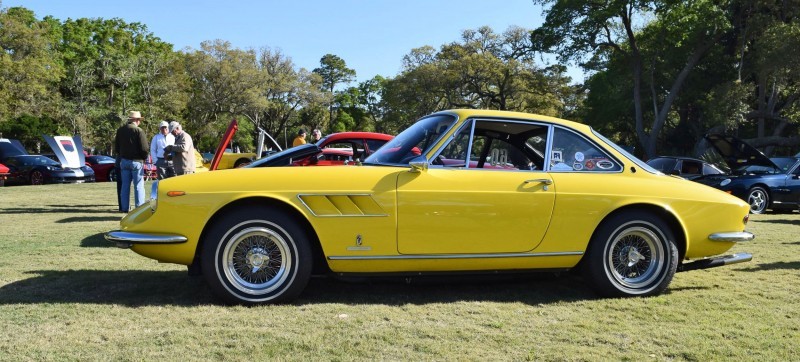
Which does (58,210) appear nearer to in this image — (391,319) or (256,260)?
(256,260)

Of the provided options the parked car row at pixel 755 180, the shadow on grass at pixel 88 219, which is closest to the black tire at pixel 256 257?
the shadow on grass at pixel 88 219

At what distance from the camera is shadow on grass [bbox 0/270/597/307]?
413cm

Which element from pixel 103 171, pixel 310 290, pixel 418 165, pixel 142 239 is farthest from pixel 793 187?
pixel 103 171

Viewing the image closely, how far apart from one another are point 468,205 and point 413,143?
71cm

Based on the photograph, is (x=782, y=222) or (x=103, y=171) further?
(x=103, y=171)

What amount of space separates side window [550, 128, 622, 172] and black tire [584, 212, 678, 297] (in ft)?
1.39

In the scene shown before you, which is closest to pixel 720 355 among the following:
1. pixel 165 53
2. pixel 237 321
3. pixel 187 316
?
pixel 237 321

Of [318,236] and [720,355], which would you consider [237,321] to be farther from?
[720,355]

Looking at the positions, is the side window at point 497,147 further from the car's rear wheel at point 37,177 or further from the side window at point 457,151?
the car's rear wheel at point 37,177

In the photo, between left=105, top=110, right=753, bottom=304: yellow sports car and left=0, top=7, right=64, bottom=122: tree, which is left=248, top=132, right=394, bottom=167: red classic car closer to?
left=105, top=110, right=753, bottom=304: yellow sports car

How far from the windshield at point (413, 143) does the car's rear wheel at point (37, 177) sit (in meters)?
20.9

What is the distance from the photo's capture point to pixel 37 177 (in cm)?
2094

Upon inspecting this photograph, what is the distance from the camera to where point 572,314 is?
3.90 meters

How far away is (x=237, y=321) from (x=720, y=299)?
353cm
